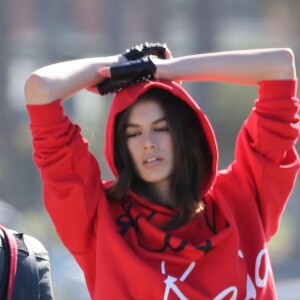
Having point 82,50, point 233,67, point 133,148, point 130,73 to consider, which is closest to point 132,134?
point 133,148

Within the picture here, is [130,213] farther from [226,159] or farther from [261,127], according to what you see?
[226,159]

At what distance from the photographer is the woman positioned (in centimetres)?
214

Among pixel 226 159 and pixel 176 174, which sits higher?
pixel 176 174

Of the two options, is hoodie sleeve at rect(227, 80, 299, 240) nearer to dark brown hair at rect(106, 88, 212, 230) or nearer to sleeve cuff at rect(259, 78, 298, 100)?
sleeve cuff at rect(259, 78, 298, 100)

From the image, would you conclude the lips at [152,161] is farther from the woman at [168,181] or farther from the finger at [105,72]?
the finger at [105,72]

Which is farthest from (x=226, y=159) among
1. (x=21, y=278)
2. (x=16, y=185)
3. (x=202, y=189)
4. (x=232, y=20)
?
(x=21, y=278)

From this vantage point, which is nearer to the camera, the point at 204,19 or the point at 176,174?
the point at 176,174

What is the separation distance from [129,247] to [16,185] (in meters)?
1.66

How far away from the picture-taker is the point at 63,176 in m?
2.18

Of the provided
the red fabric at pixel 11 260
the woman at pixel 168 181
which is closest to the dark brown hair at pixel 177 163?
the woman at pixel 168 181

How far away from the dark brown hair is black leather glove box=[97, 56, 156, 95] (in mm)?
43

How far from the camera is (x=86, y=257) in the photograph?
223cm

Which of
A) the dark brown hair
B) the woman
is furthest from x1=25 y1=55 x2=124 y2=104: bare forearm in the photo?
the dark brown hair

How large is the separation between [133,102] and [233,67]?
0.85 ft
